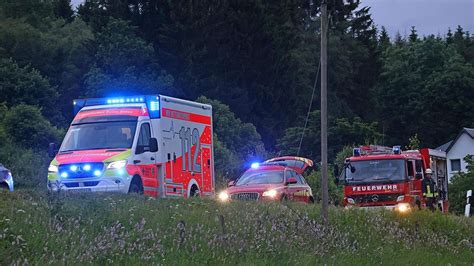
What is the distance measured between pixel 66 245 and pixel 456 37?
374ft

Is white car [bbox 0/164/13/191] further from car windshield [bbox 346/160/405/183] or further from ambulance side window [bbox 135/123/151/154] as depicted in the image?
car windshield [bbox 346/160/405/183]

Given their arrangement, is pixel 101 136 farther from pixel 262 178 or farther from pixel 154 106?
pixel 262 178

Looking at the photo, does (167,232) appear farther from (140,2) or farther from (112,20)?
(140,2)

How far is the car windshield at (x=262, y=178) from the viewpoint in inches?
964

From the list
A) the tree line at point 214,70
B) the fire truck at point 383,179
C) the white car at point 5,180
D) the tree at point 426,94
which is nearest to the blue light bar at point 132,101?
the white car at point 5,180

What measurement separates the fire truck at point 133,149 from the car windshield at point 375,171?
4.85m

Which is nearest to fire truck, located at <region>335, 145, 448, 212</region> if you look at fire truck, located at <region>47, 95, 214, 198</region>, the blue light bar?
fire truck, located at <region>47, 95, 214, 198</region>

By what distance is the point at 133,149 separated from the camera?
19938 mm

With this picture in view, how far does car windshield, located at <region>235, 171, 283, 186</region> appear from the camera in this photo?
24.5m

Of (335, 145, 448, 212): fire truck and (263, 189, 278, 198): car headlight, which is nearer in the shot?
(263, 189, 278, 198): car headlight

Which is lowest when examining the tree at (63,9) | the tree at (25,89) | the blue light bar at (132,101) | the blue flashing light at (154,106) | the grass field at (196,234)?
the grass field at (196,234)

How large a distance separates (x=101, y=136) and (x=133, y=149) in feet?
3.61

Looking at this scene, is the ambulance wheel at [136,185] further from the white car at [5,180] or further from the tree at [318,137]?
the tree at [318,137]

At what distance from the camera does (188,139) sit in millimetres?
22812
